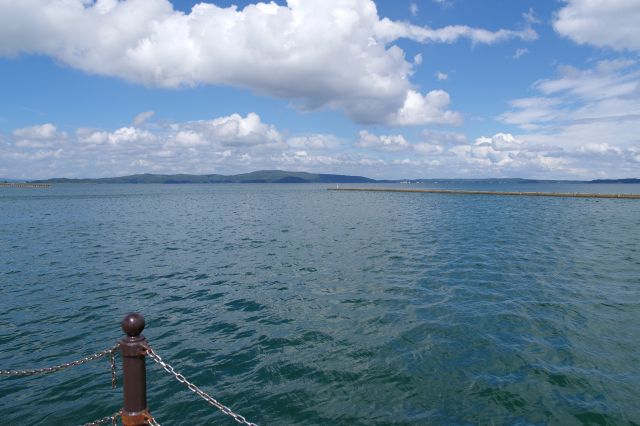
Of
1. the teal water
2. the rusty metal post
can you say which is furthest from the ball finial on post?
the teal water

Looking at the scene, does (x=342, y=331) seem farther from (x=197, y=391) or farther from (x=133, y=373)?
(x=133, y=373)

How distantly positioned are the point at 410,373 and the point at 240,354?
6.38m

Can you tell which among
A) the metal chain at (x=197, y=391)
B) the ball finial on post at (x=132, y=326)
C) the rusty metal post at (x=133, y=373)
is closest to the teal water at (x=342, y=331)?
the metal chain at (x=197, y=391)

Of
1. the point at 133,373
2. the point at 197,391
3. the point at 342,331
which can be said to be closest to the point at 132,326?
the point at 133,373

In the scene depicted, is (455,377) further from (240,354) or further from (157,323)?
(157,323)

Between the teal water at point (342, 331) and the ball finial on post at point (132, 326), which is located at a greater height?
the ball finial on post at point (132, 326)

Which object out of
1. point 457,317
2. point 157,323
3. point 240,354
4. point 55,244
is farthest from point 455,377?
point 55,244

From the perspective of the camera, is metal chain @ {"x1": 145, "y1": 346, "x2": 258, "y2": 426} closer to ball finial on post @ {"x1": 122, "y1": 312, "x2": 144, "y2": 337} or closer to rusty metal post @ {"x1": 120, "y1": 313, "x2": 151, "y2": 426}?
rusty metal post @ {"x1": 120, "y1": 313, "x2": 151, "y2": 426}

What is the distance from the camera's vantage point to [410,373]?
40.9ft

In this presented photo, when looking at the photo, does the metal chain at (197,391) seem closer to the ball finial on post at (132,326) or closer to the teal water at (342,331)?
the ball finial on post at (132,326)

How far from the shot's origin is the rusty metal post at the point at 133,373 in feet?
19.2

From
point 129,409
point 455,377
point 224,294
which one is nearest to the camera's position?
point 129,409

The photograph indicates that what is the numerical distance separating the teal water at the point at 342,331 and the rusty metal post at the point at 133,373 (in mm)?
4909

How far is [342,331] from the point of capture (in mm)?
Answer: 16078
